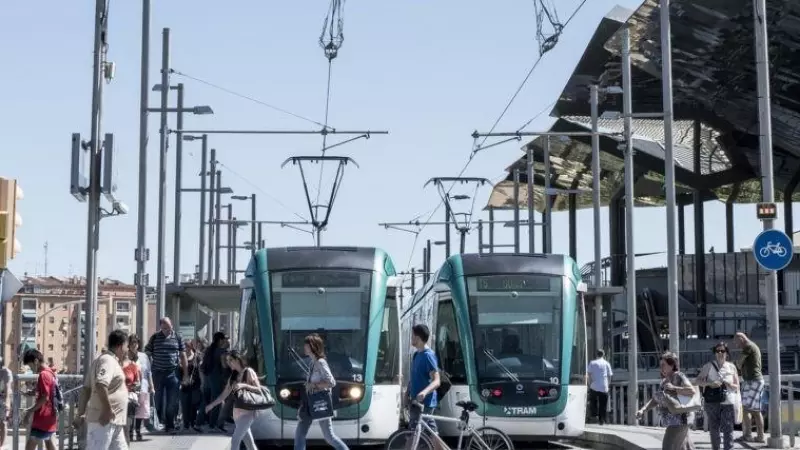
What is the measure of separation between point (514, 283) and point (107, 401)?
9938 mm

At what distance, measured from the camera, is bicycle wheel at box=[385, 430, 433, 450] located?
54.2 feet

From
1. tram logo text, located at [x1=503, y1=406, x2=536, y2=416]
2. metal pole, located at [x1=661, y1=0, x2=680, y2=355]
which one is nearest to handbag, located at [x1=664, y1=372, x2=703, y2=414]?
tram logo text, located at [x1=503, y1=406, x2=536, y2=416]

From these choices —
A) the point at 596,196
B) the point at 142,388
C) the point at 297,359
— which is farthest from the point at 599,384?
the point at 142,388

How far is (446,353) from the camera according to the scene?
22500mm

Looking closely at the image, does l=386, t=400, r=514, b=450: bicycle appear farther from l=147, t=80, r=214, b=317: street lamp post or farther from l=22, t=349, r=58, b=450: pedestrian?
l=147, t=80, r=214, b=317: street lamp post

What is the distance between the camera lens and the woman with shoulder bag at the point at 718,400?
19.2m

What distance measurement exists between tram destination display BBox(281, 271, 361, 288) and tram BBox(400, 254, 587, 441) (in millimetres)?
1610

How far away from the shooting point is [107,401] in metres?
13.1

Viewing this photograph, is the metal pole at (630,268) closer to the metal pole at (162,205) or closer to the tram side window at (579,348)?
the tram side window at (579,348)

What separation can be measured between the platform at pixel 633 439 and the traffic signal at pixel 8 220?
9715 millimetres

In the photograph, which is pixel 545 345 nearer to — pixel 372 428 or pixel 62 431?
pixel 372 428

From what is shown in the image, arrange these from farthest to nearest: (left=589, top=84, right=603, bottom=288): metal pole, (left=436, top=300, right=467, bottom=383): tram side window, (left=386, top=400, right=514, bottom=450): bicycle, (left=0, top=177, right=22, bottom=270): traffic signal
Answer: (left=589, top=84, right=603, bottom=288): metal pole → (left=436, top=300, right=467, bottom=383): tram side window → (left=386, top=400, right=514, bottom=450): bicycle → (left=0, top=177, right=22, bottom=270): traffic signal

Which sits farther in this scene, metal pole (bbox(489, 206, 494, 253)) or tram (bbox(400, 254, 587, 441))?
metal pole (bbox(489, 206, 494, 253))

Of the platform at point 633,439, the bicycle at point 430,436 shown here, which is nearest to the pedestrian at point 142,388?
the bicycle at point 430,436
